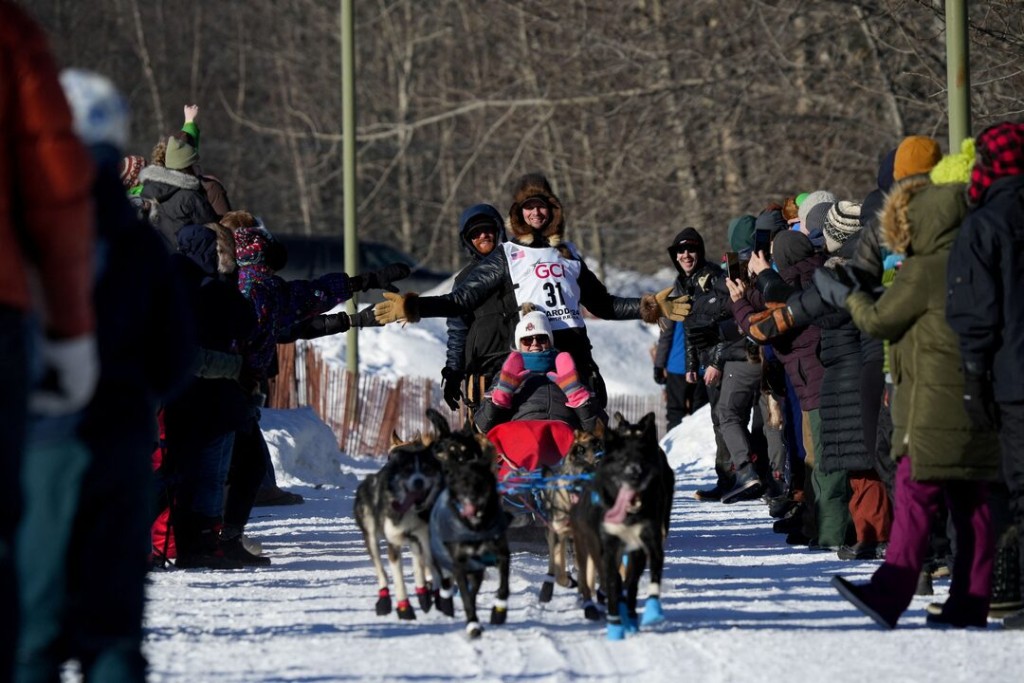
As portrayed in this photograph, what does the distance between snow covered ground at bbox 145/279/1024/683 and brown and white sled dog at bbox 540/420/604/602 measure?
107 millimetres

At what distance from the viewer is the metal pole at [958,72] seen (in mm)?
11023

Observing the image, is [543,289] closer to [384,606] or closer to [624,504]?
[384,606]

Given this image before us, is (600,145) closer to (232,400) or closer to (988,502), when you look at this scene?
(232,400)

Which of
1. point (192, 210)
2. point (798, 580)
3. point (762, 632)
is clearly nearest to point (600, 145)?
point (192, 210)

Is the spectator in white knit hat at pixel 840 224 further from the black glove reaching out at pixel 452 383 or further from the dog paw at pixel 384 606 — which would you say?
A: the dog paw at pixel 384 606

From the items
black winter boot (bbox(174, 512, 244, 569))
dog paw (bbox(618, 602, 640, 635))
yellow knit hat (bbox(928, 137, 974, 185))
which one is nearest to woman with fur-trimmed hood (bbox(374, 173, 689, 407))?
black winter boot (bbox(174, 512, 244, 569))

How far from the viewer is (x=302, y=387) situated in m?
20.9

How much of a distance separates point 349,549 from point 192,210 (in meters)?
2.18

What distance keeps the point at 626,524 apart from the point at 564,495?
49.3 inches

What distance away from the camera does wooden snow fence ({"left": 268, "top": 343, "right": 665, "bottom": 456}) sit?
66.2 ft

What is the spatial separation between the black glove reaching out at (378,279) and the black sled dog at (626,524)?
3.67m

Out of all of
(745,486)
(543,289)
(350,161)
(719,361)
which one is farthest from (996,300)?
(350,161)

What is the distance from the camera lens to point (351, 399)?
20078 millimetres

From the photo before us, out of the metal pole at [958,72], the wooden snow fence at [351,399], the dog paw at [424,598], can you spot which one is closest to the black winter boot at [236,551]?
the dog paw at [424,598]
